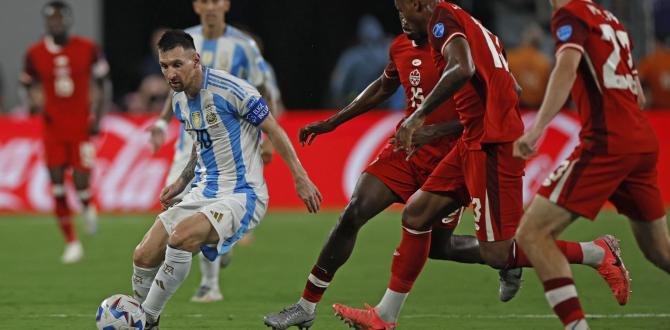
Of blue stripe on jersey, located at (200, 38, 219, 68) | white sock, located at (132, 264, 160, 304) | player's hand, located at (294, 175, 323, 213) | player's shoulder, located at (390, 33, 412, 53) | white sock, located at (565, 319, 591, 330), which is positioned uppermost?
player's shoulder, located at (390, 33, 412, 53)

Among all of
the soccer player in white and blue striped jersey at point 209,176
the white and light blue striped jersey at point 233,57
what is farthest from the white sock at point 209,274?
the soccer player in white and blue striped jersey at point 209,176

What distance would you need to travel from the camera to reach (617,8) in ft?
53.4

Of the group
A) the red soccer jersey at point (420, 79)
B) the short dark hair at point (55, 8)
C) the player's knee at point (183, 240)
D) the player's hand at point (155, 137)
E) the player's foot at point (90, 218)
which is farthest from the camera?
the player's foot at point (90, 218)

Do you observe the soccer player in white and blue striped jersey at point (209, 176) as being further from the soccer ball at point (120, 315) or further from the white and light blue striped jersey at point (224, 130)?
the soccer ball at point (120, 315)

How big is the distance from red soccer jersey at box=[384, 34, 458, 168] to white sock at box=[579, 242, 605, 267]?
3.77ft

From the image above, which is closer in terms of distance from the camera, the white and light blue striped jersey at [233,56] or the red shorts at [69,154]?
the white and light blue striped jersey at [233,56]

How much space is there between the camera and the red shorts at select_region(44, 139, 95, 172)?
14.0 meters

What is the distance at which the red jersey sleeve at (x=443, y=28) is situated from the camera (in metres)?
7.23

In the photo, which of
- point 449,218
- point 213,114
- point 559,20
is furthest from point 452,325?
point 559,20

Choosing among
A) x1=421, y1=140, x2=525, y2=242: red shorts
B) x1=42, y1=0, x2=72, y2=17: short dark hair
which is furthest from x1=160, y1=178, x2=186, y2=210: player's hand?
x1=42, y1=0, x2=72, y2=17: short dark hair

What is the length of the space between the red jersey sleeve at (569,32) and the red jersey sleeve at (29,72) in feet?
29.5

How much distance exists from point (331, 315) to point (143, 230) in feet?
22.7

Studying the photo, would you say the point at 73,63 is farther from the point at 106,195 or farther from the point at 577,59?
the point at 577,59

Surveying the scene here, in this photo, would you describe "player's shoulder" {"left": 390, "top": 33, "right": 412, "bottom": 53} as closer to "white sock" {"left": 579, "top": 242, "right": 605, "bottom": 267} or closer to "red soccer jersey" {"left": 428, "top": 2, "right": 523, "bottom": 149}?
"red soccer jersey" {"left": 428, "top": 2, "right": 523, "bottom": 149}
